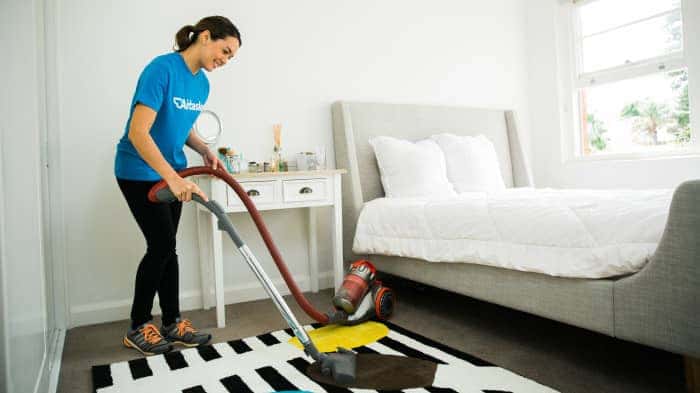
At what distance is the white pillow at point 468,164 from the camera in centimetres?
344

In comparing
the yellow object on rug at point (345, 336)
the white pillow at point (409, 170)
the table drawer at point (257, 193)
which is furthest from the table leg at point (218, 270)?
the white pillow at point (409, 170)

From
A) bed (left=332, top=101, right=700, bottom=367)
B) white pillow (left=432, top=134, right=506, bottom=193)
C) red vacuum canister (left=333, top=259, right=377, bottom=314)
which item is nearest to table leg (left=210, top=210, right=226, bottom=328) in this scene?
red vacuum canister (left=333, top=259, right=377, bottom=314)

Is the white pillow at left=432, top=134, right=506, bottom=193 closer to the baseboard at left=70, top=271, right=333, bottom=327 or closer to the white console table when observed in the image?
the white console table

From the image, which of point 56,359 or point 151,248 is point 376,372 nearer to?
point 151,248

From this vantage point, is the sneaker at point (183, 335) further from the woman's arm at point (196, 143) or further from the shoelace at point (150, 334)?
the woman's arm at point (196, 143)

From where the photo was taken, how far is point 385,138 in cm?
335

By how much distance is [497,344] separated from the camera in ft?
7.02

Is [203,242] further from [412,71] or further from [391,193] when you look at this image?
[412,71]

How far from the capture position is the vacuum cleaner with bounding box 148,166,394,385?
1.73 m

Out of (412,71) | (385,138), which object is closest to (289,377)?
(385,138)

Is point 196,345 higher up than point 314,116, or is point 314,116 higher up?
point 314,116

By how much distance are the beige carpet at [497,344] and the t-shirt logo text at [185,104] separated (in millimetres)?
1071

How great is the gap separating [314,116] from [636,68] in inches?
97.9

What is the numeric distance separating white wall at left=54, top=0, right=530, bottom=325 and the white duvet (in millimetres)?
972
